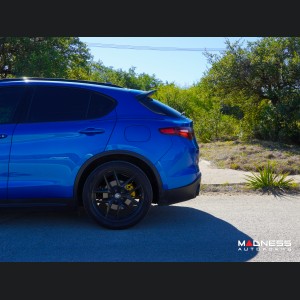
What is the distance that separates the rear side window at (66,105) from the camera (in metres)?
5.45

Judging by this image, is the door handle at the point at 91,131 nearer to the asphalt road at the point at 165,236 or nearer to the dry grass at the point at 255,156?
the asphalt road at the point at 165,236

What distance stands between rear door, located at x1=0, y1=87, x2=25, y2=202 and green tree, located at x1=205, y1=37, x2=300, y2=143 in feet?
39.6

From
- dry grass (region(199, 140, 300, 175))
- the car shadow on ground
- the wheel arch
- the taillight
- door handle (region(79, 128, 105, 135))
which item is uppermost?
the taillight

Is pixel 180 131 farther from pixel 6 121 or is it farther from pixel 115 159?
pixel 6 121

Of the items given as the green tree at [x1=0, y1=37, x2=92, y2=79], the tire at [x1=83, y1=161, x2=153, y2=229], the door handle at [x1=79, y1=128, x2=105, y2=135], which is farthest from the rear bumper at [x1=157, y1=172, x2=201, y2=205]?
the green tree at [x1=0, y1=37, x2=92, y2=79]

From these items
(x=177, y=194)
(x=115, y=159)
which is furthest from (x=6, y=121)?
(x=177, y=194)

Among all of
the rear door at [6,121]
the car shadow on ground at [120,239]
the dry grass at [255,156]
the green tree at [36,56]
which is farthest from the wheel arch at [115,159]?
the green tree at [36,56]

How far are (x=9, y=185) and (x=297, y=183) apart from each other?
5.37 m

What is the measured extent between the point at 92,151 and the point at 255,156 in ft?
25.6

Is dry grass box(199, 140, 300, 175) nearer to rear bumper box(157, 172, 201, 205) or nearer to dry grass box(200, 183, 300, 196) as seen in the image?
dry grass box(200, 183, 300, 196)

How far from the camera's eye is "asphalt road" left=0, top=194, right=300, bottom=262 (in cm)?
456

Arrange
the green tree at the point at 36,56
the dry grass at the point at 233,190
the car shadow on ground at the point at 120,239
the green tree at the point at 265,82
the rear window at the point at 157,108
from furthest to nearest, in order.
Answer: the green tree at the point at 36,56, the green tree at the point at 265,82, the dry grass at the point at 233,190, the rear window at the point at 157,108, the car shadow on ground at the point at 120,239

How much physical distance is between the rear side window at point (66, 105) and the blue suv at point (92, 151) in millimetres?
12

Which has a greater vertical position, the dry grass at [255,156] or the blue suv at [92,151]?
the blue suv at [92,151]
